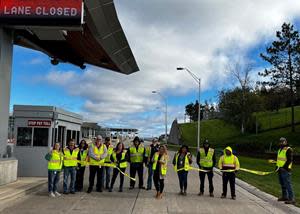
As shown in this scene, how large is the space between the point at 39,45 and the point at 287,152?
45.5 ft

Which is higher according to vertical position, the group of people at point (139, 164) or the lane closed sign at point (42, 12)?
the lane closed sign at point (42, 12)

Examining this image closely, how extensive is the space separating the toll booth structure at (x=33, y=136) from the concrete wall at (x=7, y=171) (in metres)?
2.28

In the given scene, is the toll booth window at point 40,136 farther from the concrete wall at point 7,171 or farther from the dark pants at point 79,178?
the dark pants at point 79,178

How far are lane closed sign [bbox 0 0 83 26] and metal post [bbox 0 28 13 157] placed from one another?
111 centimetres

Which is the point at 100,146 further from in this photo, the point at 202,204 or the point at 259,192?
the point at 259,192

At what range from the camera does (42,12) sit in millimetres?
13938

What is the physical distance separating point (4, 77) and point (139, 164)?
595 cm

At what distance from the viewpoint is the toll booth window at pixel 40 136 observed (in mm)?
17938

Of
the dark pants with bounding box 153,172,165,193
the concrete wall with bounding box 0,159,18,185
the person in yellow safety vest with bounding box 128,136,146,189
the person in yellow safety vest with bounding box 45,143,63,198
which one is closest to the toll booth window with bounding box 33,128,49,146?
the concrete wall with bounding box 0,159,18,185

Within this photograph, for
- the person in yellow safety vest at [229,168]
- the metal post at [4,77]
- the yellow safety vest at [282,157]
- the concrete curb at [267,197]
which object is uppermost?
the metal post at [4,77]

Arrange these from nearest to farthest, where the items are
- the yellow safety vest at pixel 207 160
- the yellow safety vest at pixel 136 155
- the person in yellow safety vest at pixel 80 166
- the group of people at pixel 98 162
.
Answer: the group of people at pixel 98 162 → the person in yellow safety vest at pixel 80 166 → the yellow safety vest at pixel 207 160 → the yellow safety vest at pixel 136 155

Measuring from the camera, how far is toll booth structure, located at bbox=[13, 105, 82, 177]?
1769cm

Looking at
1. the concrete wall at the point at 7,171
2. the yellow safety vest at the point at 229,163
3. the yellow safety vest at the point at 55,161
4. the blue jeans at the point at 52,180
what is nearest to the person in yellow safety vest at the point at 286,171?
the yellow safety vest at the point at 229,163

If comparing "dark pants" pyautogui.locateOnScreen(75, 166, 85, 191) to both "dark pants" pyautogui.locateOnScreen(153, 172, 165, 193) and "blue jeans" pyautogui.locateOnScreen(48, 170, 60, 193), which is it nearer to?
"blue jeans" pyautogui.locateOnScreen(48, 170, 60, 193)
